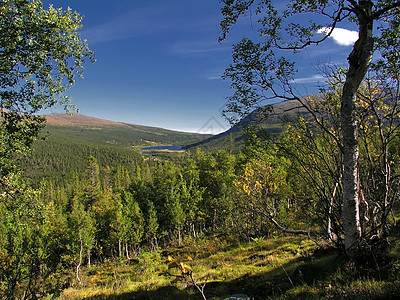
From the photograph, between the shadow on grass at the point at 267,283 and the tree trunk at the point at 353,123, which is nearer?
the tree trunk at the point at 353,123

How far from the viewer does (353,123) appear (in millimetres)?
4453

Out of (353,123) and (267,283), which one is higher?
(353,123)

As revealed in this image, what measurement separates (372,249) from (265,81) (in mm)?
4649

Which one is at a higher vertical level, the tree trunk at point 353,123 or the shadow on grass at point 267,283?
the tree trunk at point 353,123

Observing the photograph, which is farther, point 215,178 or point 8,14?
point 215,178

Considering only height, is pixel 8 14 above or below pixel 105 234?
above

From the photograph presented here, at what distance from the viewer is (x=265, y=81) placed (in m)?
5.93

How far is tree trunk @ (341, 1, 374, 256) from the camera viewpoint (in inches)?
173

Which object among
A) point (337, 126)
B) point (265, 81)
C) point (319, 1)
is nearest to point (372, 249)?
point (337, 126)

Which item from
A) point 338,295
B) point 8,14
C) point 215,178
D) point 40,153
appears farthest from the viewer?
point 40,153

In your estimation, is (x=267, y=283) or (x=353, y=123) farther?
(x=267, y=283)

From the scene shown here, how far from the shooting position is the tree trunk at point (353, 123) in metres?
4.40

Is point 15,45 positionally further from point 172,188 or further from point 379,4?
point 172,188

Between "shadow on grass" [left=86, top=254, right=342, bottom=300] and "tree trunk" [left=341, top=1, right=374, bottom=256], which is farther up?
"tree trunk" [left=341, top=1, right=374, bottom=256]
